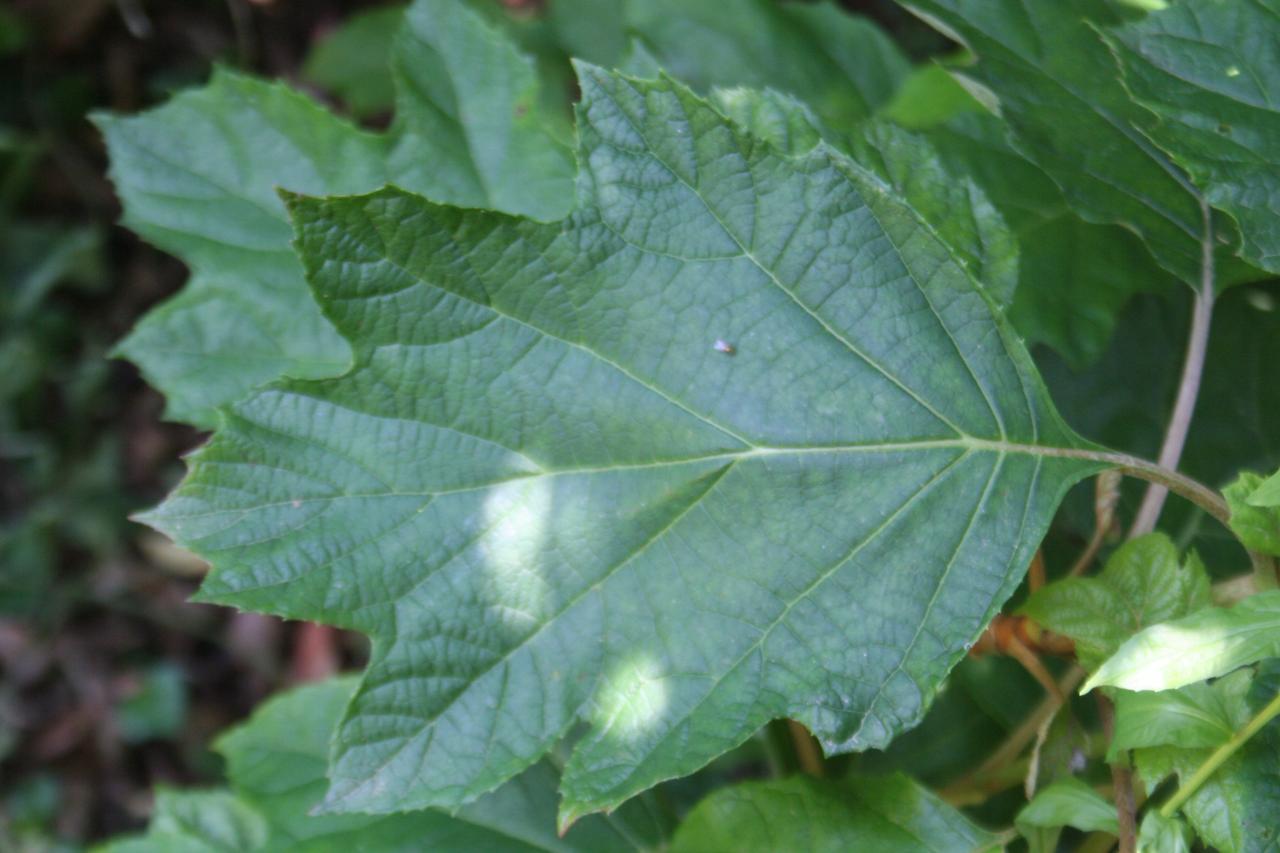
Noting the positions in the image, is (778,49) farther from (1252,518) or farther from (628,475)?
(1252,518)

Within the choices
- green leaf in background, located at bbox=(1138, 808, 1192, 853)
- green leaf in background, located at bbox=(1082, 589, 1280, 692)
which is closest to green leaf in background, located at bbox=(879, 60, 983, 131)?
green leaf in background, located at bbox=(1082, 589, 1280, 692)

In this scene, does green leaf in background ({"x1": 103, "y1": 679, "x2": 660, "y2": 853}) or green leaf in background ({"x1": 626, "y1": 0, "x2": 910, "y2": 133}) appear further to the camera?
green leaf in background ({"x1": 626, "y1": 0, "x2": 910, "y2": 133})

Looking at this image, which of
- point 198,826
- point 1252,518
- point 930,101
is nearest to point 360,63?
point 930,101

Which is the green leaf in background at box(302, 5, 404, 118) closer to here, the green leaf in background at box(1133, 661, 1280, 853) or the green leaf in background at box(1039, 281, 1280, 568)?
the green leaf in background at box(1039, 281, 1280, 568)

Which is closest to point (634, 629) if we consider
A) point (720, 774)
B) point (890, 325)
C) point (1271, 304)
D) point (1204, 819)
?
point (890, 325)

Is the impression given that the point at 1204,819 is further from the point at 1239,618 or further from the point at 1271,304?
the point at 1271,304
